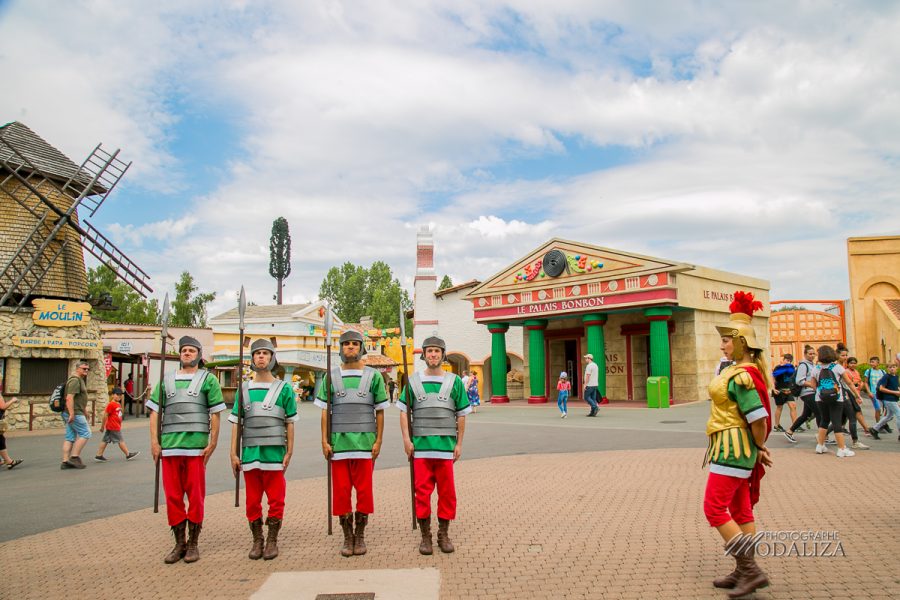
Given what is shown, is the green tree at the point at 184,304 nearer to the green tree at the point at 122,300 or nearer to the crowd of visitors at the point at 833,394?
the green tree at the point at 122,300

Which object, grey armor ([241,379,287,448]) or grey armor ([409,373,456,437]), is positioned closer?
grey armor ([241,379,287,448])

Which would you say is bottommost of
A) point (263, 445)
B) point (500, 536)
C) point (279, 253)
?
point (500, 536)

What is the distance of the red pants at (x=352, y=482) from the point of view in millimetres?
5676

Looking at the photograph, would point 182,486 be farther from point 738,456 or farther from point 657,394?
point 657,394

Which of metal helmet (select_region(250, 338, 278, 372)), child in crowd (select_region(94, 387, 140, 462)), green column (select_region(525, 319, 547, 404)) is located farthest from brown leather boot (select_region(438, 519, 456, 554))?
green column (select_region(525, 319, 547, 404))

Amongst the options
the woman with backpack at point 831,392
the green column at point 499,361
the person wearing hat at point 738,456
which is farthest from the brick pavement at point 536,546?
the green column at point 499,361

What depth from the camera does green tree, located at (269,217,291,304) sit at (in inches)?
3115

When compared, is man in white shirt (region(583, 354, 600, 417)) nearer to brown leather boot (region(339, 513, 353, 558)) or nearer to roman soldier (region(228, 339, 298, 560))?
brown leather boot (region(339, 513, 353, 558))

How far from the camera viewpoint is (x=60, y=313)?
885 inches

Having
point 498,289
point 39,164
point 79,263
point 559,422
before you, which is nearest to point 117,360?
point 79,263

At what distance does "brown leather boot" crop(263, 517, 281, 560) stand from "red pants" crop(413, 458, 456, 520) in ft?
3.90

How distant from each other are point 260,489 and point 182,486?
0.68m

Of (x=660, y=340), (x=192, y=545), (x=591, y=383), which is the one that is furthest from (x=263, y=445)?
(x=660, y=340)

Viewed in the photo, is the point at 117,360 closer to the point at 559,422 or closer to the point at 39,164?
the point at 39,164
